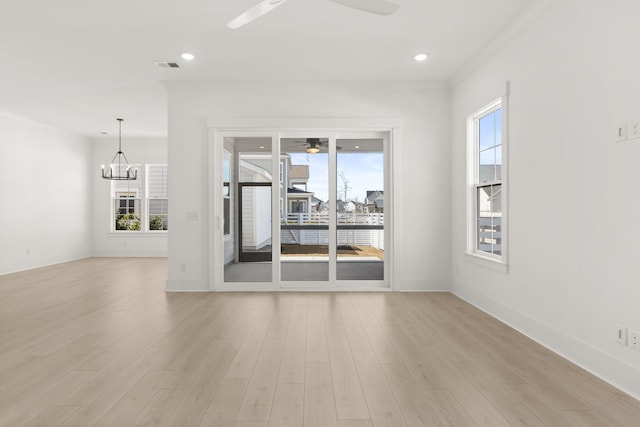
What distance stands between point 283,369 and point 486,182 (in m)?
3.15

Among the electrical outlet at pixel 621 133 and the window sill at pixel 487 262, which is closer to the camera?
the electrical outlet at pixel 621 133

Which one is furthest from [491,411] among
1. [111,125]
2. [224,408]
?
[111,125]

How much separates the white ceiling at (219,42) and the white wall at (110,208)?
3379mm

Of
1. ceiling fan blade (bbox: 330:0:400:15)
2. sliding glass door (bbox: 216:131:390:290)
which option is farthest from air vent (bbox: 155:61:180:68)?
ceiling fan blade (bbox: 330:0:400:15)

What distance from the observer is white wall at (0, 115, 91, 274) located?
269 inches

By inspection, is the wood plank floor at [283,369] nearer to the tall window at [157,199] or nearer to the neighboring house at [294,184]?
the neighboring house at [294,184]

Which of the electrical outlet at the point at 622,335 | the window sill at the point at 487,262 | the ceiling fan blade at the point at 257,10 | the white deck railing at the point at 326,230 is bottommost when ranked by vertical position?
the electrical outlet at the point at 622,335

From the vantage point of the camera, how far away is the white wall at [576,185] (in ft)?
7.67

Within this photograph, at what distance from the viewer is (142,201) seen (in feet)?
30.0

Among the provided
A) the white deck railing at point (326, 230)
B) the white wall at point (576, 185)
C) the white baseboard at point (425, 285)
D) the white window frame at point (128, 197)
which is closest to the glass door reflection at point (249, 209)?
the white deck railing at point (326, 230)

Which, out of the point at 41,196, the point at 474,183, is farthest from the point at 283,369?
the point at 41,196

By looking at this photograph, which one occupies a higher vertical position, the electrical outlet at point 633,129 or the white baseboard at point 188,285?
the electrical outlet at point 633,129

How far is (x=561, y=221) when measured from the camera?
292 centimetres

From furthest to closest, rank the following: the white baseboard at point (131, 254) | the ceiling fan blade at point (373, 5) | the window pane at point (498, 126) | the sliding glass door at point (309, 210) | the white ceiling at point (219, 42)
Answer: the white baseboard at point (131, 254) < the sliding glass door at point (309, 210) < the window pane at point (498, 126) < the white ceiling at point (219, 42) < the ceiling fan blade at point (373, 5)
